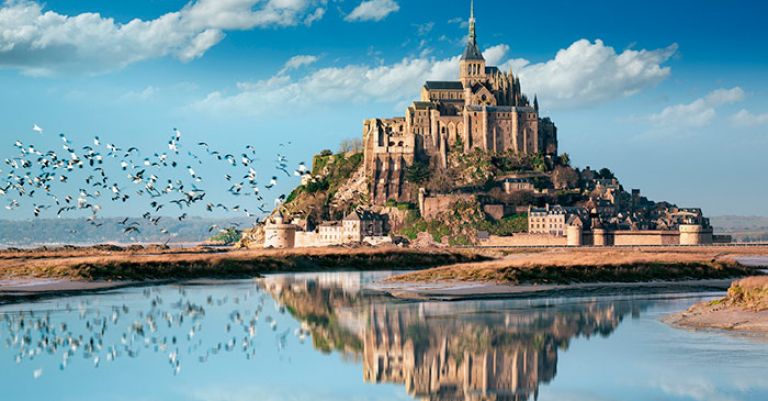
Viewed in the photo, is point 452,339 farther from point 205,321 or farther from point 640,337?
point 205,321

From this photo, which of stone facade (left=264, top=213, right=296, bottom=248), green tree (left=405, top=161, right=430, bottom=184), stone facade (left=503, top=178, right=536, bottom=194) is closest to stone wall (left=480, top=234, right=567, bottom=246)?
stone facade (left=503, top=178, right=536, bottom=194)

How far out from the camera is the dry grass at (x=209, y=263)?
51062 millimetres

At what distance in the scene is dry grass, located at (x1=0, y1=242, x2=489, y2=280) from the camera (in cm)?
5106

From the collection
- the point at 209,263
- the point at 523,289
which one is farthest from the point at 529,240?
the point at 523,289

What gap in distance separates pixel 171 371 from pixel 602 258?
34.0 m

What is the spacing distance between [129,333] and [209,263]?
A: 3142 centimetres

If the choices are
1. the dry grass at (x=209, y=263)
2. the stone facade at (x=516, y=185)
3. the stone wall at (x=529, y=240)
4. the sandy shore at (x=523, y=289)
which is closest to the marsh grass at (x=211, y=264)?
the dry grass at (x=209, y=263)

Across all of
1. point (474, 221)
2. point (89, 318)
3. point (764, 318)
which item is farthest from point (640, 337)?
point (474, 221)

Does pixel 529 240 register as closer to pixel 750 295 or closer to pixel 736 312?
pixel 750 295

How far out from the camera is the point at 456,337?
26.3m

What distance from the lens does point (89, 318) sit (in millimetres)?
31516

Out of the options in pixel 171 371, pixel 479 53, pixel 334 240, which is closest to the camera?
pixel 171 371

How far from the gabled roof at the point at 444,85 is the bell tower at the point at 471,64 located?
793 mm

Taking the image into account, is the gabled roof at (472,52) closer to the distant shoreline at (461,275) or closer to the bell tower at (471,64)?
the bell tower at (471,64)
